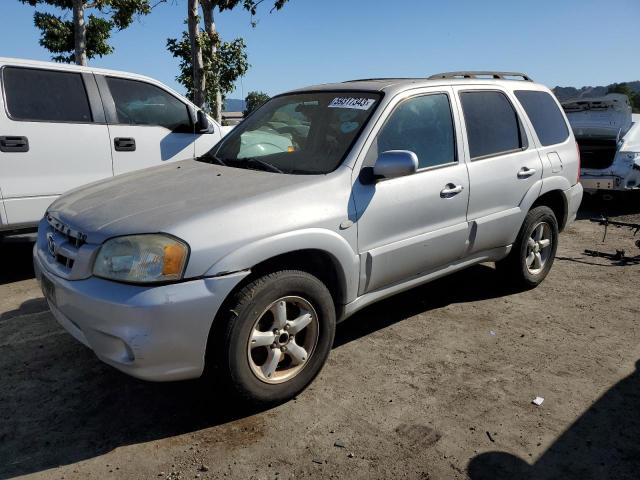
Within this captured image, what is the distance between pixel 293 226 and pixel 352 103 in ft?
3.77

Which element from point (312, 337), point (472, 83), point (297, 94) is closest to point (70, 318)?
point (312, 337)

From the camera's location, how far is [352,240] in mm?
3059

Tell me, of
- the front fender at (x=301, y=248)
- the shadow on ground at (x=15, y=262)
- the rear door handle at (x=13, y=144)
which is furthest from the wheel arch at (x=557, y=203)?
the shadow on ground at (x=15, y=262)

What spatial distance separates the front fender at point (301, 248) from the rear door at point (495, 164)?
121cm

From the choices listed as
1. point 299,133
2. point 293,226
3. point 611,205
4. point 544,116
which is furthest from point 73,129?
point 611,205

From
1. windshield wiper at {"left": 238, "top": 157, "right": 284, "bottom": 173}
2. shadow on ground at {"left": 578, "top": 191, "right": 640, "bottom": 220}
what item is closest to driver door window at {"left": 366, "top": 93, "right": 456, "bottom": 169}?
windshield wiper at {"left": 238, "top": 157, "right": 284, "bottom": 173}

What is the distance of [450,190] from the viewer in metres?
3.59

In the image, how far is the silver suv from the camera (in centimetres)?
246

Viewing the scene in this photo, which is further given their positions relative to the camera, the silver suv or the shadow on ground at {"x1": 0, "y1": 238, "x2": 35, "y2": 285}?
the shadow on ground at {"x1": 0, "y1": 238, "x2": 35, "y2": 285}

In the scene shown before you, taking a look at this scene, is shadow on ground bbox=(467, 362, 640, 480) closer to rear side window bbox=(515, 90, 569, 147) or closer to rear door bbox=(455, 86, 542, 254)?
rear door bbox=(455, 86, 542, 254)

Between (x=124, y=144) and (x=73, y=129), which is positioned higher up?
(x=73, y=129)

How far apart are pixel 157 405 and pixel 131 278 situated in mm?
886

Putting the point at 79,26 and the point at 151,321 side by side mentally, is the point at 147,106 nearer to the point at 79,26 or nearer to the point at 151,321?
the point at 151,321

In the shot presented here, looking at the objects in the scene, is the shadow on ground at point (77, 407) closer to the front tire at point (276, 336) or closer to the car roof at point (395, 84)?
the front tire at point (276, 336)
